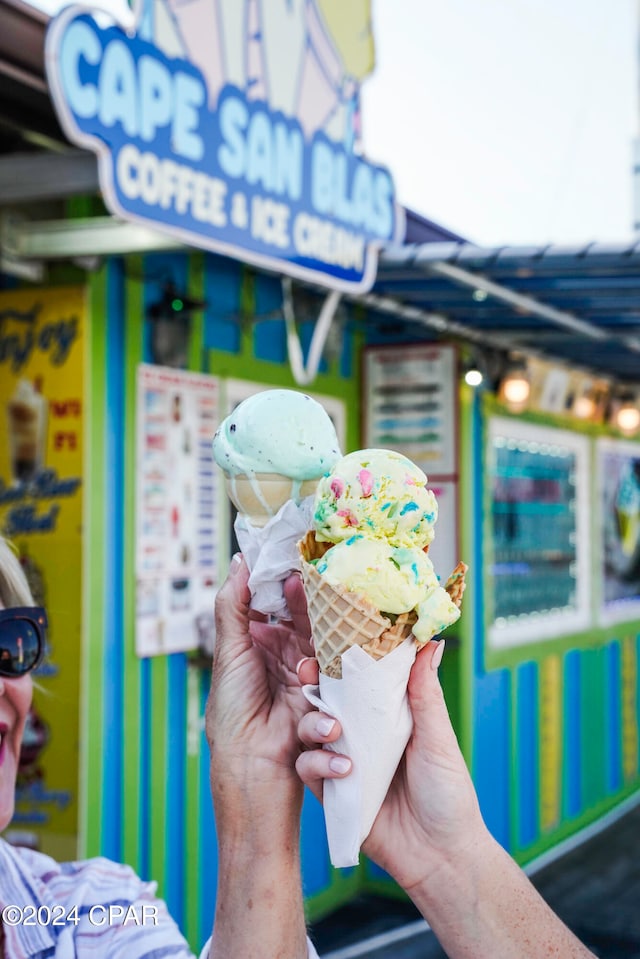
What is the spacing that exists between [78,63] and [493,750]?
16.0 feet

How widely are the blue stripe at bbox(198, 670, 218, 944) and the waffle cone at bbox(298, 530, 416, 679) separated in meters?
3.08

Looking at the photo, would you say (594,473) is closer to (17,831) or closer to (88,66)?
(17,831)

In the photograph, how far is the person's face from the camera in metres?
1.94

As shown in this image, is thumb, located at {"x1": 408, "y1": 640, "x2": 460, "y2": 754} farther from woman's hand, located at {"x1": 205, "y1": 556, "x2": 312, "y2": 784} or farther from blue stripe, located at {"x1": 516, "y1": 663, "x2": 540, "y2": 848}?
blue stripe, located at {"x1": 516, "y1": 663, "x2": 540, "y2": 848}

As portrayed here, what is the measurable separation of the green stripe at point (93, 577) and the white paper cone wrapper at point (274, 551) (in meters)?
2.16

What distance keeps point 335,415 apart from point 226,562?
52.3 inches

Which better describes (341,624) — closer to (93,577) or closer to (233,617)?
(233,617)

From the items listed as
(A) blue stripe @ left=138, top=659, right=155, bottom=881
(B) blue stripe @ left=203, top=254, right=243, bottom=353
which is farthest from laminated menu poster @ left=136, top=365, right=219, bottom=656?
(B) blue stripe @ left=203, top=254, right=243, bottom=353

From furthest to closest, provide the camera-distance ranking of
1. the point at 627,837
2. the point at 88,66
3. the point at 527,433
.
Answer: the point at 627,837 → the point at 527,433 → the point at 88,66

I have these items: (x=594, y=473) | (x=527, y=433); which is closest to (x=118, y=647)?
(x=527, y=433)

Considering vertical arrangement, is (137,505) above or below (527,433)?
below

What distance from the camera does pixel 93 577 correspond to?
151 inches

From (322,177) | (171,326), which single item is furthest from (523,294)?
(171,326)

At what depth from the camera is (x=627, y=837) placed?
297 inches
